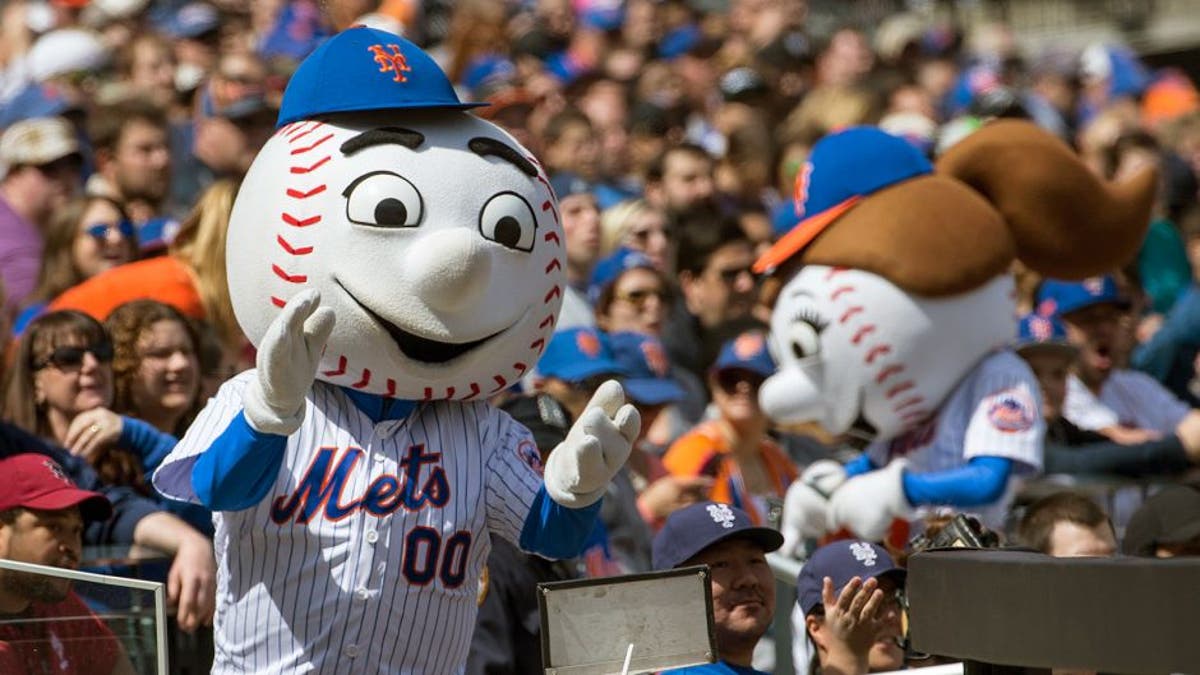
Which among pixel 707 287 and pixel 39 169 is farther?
pixel 707 287

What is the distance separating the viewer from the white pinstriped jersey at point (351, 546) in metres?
4.50

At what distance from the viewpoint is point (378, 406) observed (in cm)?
465

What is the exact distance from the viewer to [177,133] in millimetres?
9977

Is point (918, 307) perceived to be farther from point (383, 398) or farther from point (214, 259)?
point (383, 398)

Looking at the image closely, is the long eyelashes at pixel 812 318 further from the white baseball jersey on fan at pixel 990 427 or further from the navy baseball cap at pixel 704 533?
the navy baseball cap at pixel 704 533

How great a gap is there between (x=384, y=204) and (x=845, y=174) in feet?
8.60

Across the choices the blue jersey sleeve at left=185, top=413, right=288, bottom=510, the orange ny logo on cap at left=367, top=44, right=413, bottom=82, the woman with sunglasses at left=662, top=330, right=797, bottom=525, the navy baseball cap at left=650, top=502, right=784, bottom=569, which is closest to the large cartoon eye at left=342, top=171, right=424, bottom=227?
the orange ny logo on cap at left=367, top=44, right=413, bottom=82

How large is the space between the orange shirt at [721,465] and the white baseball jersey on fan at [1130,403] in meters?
1.49

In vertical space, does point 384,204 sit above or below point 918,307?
above

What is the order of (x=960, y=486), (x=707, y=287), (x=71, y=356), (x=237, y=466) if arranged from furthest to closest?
(x=707, y=287), (x=960, y=486), (x=71, y=356), (x=237, y=466)

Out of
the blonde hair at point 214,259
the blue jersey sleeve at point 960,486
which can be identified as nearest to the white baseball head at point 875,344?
the blue jersey sleeve at point 960,486

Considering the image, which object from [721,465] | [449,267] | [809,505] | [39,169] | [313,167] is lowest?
[809,505]

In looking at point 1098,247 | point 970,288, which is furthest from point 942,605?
point 1098,247

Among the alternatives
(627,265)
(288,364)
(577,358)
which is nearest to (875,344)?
(577,358)
